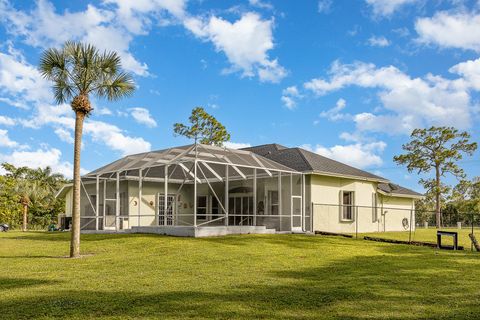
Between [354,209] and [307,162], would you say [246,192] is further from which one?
[354,209]

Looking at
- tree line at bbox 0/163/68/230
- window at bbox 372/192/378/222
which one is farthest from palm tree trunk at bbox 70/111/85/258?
tree line at bbox 0/163/68/230

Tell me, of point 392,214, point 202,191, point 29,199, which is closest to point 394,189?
point 392,214

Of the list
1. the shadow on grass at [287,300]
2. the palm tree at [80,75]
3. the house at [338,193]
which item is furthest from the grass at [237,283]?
the house at [338,193]

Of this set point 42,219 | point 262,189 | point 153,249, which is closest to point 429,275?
point 153,249

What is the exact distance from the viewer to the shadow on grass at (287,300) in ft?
22.6

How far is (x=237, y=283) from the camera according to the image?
9266mm

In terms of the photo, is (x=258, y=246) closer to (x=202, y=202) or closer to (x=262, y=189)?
(x=262, y=189)

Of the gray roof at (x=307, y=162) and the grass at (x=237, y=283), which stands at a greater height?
the gray roof at (x=307, y=162)

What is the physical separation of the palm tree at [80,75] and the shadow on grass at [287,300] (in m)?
7.23

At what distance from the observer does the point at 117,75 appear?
15664mm

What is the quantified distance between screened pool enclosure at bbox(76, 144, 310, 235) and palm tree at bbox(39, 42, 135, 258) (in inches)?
237

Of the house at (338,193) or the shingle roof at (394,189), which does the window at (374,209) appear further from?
the shingle roof at (394,189)

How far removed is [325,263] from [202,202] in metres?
17.0

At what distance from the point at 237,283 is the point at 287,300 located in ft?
5.66
